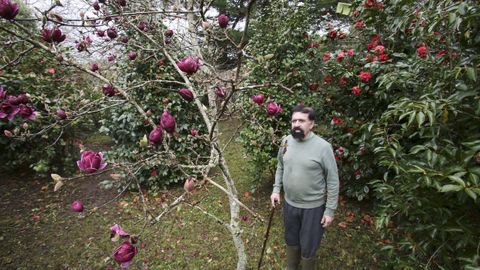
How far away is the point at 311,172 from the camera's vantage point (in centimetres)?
219

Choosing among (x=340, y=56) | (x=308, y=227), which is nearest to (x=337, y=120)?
(x=340, y=56)

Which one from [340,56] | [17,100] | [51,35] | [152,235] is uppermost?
[51,35]

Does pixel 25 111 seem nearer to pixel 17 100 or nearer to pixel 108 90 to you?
pixel 17 100

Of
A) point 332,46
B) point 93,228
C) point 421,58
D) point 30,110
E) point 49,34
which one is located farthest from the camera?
point 332,46

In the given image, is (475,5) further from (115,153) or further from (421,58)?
(115,153)

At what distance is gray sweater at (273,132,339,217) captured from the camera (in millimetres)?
2174

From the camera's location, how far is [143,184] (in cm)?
473

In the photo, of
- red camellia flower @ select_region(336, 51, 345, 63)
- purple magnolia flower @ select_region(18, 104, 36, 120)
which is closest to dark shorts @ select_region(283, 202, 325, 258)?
red camellia flower @ select_region(336, 51, 345, 63)

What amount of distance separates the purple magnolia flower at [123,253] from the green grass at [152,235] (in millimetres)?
1470

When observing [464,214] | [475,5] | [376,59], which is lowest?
[464,214]

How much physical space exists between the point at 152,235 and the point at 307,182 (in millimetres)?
2275

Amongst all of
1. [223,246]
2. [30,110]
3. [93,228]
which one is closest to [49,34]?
[30,110]

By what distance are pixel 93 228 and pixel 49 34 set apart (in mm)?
3168

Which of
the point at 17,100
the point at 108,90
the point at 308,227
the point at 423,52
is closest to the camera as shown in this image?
the point at 17,100
